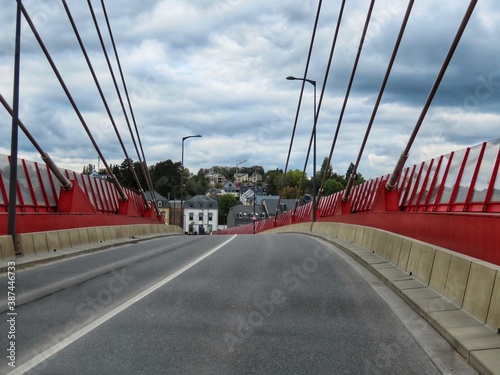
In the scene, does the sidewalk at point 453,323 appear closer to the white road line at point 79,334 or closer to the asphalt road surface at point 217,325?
the asphalt road surface at point 217,325

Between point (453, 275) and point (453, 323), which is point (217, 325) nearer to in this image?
point (453, 323)

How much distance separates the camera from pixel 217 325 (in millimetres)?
8219

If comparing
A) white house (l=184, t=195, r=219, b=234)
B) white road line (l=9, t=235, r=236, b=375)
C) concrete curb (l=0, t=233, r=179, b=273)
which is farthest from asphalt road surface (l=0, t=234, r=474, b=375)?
white house (l=184, t=195, r=219, b=234)

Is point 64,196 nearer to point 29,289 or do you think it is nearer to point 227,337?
point 29,289

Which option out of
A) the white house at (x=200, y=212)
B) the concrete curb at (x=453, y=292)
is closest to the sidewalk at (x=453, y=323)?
the concrete curb at (x=453, y=292)

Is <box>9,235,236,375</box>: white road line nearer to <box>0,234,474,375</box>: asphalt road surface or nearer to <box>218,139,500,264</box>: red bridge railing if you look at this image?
<box>0,234,474,375</box>: asphalt road surface

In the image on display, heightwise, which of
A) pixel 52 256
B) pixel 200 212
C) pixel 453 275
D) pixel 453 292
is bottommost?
pixel 200 212

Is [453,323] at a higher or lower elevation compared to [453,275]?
lower

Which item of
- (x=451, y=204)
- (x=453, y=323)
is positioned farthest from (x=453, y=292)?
(x=451, y=204)

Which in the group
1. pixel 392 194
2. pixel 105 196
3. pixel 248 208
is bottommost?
pixel 248 208

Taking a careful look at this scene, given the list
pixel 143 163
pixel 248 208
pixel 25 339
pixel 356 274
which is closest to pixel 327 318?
pixel 25 339

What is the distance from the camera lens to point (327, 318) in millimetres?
8891

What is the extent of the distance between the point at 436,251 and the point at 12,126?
1239 cm

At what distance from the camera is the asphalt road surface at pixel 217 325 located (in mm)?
6398
